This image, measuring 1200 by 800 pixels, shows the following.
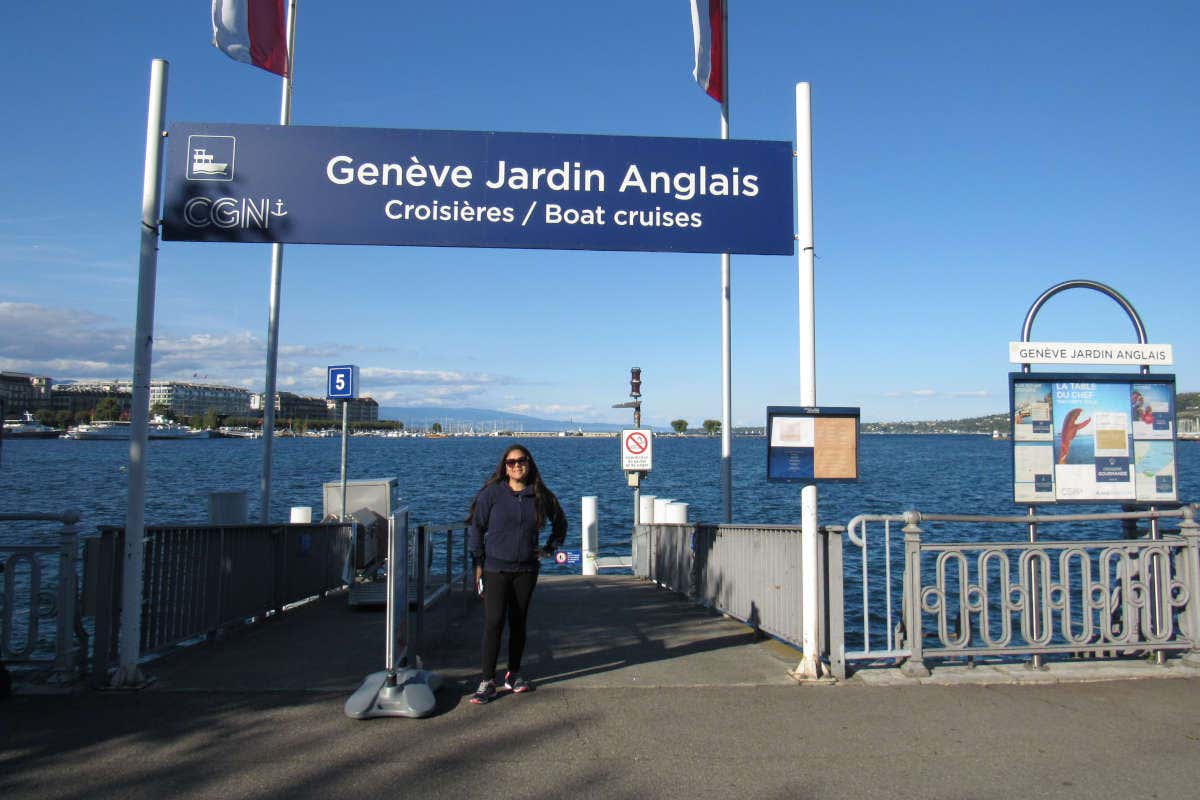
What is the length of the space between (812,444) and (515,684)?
2.72 metres

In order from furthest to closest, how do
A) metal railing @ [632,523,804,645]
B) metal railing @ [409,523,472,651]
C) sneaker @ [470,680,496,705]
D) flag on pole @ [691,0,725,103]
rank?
flag on pole @ [691,0,725,103] → metal railing @ [409,523,472,651] → metal railing @ [632,523,804,645] → sneaker @ [470,680,496,705]

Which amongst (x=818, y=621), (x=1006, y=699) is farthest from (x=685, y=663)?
(x=1006, y=699)

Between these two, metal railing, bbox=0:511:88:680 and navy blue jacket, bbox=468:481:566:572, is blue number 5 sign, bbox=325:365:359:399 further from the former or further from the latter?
navy blue jacket, bbox=468:481:566:572

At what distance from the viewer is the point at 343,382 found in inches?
536

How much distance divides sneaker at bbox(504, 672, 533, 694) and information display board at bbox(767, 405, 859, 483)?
226cm

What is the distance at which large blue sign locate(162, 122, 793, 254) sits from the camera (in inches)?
263

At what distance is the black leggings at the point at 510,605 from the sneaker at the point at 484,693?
0.78 ft

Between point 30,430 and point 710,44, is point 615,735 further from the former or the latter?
point 30,430

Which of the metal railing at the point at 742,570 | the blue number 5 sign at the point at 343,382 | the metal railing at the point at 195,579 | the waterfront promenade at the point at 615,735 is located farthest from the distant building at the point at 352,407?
the waterfront promenade at the point at 615,735

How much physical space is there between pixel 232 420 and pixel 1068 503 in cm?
20561

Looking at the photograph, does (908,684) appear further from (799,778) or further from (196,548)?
(196,548)

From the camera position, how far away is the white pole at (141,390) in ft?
19.5

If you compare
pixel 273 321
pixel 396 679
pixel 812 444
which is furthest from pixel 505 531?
pixel 273 321

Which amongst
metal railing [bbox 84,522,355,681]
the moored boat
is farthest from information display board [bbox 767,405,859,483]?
the moored boat
